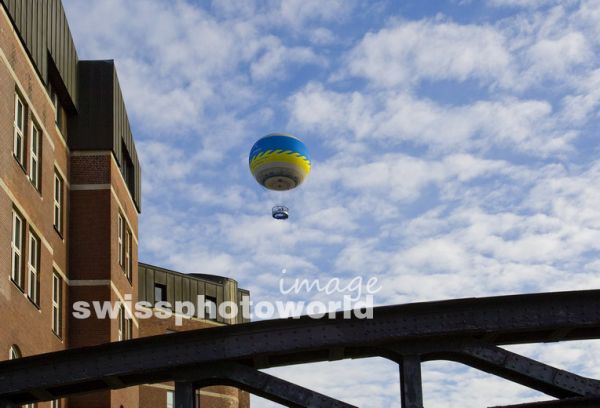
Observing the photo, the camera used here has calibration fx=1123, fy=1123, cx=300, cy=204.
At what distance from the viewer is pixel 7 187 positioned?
2614cm

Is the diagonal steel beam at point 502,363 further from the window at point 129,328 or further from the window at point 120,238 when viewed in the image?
the window at point 129,328

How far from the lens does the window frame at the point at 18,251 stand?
26875mm

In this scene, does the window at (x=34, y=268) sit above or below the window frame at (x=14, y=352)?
above

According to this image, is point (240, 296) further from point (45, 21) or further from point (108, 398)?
point (45, 21)

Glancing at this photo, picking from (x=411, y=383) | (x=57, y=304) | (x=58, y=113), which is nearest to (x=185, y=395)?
(x=411, y=383)

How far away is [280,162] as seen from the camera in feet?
135

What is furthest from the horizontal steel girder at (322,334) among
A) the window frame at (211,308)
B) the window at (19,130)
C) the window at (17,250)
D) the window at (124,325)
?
the window frame at (211,308)

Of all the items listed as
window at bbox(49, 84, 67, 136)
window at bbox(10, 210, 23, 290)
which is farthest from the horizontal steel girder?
window at bbox(49, 84, 67, 136)

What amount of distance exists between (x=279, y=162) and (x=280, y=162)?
5 cm

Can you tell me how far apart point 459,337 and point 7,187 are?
45.1 feet

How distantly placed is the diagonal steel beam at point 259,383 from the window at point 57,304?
17.0 meters

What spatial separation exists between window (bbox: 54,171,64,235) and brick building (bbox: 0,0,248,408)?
0.04 meters

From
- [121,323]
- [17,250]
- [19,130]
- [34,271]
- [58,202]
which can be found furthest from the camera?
[121,323]

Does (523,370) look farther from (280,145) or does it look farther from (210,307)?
(210,307)
